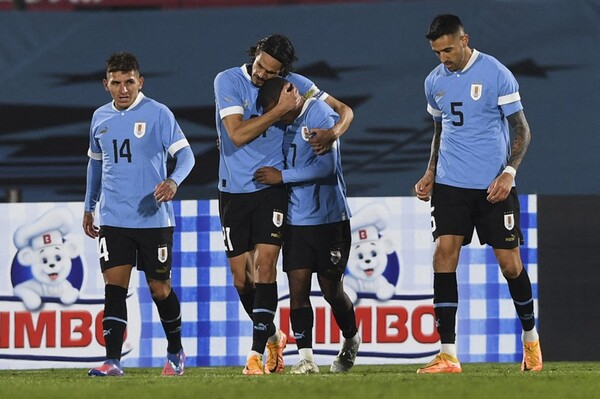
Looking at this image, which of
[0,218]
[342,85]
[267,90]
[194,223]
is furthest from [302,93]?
[342,85]

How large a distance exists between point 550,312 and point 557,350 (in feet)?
0.77

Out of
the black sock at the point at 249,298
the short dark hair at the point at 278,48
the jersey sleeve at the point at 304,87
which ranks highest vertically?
the short dark hair at the point at 278,48

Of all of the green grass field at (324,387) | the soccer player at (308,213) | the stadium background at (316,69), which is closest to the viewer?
the green grass field at (324,387)

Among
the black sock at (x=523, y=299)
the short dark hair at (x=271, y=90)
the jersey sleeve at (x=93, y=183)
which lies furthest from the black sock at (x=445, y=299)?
the jersey sleeve at (x=93, y=183)

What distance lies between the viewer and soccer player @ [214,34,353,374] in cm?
702

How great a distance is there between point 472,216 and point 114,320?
1.80 metres

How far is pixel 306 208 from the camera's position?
7.36 m

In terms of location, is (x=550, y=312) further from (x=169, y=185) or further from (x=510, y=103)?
(x=169, y=185)

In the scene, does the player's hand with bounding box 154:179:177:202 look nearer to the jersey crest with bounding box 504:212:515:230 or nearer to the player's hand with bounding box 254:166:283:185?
the player's hand with bounding box 254:166:283:185

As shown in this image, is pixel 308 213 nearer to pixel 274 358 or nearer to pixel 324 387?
pixel 274 358

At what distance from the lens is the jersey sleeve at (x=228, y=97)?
7.14 meters

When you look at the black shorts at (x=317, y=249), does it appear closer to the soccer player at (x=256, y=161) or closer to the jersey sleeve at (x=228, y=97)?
the soccer player at (x=256, y=161)

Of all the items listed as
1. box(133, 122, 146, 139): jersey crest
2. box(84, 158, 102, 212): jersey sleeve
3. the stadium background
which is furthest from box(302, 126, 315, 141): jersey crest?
the stadium background

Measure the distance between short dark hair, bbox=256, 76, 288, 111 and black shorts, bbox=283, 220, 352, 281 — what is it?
649mm
